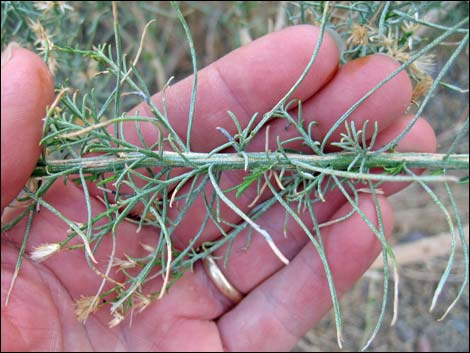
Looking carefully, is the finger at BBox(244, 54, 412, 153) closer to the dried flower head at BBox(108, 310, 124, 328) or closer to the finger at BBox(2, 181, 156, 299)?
the finger at BBox(2, 181, 156, 299)

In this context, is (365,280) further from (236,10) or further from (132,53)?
(132,53)

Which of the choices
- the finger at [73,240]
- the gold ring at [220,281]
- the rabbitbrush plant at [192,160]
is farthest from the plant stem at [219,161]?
the gold ring at [220,281]

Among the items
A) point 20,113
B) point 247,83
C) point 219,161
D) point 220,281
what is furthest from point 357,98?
point 20,113

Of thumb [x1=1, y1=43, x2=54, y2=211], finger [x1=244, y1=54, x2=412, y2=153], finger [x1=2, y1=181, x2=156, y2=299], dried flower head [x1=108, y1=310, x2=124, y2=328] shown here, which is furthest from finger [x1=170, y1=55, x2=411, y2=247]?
thumb [x1=1, y1=43, x2=54, y2=211]

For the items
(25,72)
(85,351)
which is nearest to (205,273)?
(85,351)

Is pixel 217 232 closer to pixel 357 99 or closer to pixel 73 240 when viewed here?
pixel 73 240

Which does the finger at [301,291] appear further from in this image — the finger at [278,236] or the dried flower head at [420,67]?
the dried flower head at [420,67]
